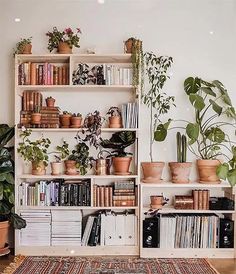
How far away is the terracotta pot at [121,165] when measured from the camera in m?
4.89

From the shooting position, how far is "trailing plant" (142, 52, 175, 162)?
5055 millimetres

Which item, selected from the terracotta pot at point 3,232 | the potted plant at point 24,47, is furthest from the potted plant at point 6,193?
the potted plant at point 24,47

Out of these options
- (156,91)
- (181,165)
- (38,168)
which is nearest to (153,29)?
(156,91)

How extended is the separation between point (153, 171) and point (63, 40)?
173 centimetres

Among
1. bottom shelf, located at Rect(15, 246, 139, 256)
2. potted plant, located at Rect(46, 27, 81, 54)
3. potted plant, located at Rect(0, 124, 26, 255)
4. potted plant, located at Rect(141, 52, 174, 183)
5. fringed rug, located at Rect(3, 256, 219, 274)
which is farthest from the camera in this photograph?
potted plant, located at Rect(141, 52, 174, 183)

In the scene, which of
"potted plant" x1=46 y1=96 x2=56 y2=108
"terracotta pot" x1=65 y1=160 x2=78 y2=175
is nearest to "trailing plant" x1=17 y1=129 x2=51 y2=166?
"terracotta pot" x1=65 y1=160 x2=78 y2=175

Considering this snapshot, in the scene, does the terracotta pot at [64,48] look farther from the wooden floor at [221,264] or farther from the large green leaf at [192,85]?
the wooden floor at [221,264]

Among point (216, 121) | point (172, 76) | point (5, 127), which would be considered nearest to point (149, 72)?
point (172, 76)

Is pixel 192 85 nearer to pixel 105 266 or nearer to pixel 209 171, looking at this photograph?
pixel 209 171

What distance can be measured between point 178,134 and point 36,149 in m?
1.55

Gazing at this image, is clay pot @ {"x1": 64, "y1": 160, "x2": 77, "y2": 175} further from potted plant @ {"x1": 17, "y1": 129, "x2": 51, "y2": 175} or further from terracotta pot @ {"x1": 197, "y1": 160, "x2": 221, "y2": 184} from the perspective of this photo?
terracotta pot @ {"x1": 197, "y1": 160, "x2": 221, "y2": 184}

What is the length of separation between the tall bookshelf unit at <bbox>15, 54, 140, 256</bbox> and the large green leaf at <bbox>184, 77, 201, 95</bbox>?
57 cm

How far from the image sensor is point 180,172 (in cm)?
489

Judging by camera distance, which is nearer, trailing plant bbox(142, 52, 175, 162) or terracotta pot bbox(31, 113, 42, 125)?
terracotta pot bbox(31, 113, 42, 125)
